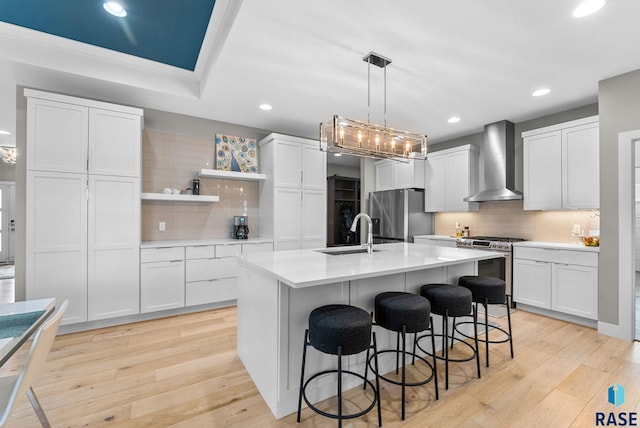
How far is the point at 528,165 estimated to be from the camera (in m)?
4.02

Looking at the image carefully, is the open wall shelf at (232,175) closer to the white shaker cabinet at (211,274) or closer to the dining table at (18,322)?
the white shaker cabinet at (211,274)

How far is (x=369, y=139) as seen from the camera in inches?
108

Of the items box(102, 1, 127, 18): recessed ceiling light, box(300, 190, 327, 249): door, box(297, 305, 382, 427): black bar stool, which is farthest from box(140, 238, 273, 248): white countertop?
box(297, 305, 382, 427): black bar stool

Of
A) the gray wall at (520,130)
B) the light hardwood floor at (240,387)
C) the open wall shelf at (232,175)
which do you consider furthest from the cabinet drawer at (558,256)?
the open wall shelf at (232,175)

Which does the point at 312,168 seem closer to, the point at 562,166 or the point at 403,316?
the point at 403,316

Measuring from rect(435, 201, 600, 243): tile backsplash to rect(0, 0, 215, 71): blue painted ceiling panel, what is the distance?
15.3ft

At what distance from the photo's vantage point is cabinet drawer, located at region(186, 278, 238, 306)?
369 cm

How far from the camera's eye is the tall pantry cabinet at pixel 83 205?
115 inches

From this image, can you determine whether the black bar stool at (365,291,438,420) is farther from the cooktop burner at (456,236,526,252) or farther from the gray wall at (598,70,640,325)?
the cooktop burner at (456,236,526,252)

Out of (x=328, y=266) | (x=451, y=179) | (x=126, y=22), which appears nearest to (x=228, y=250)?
(x=328, y=266)

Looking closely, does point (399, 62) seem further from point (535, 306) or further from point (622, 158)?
point (535, 306)

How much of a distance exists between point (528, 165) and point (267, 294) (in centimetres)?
401

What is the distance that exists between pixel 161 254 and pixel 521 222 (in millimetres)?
5005

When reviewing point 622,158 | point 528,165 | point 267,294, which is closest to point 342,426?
point 267,294
